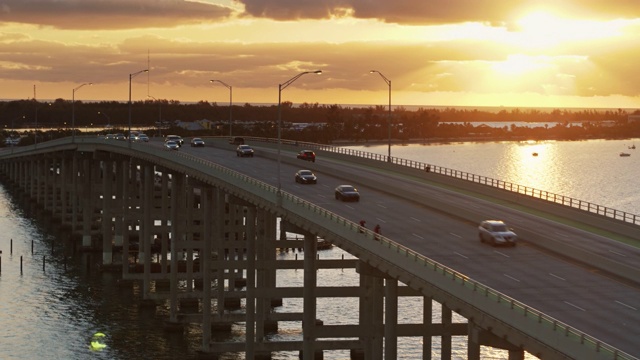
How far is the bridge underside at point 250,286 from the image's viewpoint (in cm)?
5525

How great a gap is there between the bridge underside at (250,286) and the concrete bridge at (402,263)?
127mm

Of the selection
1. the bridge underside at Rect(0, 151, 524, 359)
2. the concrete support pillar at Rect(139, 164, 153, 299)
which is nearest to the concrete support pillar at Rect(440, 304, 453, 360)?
the bridge underside at Rect(0, 151, 524, 359)

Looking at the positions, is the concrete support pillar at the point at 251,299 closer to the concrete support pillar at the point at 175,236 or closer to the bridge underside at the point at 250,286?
the bridge underside at the point at 250,286

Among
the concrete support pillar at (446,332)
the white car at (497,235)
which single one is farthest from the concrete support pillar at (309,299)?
the white car at (497,235)

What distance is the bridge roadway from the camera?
135 ft

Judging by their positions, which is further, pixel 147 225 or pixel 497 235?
pixel 147 225

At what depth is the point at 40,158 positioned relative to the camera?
602 ft

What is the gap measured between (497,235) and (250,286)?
65.7ft

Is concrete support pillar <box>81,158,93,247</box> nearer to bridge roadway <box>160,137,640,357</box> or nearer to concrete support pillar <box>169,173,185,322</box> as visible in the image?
concrete support pillar <box>169,173,185,322</box>

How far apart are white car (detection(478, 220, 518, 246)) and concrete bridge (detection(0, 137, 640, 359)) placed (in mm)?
761

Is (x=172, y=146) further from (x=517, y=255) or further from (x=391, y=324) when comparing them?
(x=391, y=324)

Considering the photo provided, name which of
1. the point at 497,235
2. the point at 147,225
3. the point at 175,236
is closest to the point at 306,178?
the point at 175,236

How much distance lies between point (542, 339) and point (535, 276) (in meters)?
13.6

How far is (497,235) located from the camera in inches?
2221
